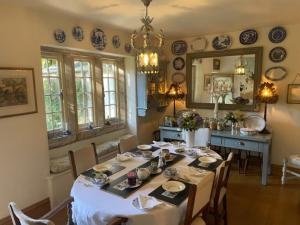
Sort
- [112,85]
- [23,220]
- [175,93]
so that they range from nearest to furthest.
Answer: [23,220]
[112,85]
[175,93]

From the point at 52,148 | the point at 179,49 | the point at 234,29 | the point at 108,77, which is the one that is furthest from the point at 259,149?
the point at 52,148

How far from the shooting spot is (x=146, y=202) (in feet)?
5.49

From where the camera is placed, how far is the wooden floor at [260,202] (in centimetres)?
260

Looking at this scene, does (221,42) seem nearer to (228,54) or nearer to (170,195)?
(228,54)

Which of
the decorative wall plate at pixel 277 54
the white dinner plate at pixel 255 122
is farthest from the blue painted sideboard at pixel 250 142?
the decorative wall plate at pixel 277 54

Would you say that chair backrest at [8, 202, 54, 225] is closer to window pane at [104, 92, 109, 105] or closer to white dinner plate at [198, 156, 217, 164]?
white dinner plate at [198, 156, 217, 164]

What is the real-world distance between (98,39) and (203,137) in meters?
2.14

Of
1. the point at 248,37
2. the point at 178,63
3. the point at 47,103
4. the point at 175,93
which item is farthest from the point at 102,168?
the point at 248,37

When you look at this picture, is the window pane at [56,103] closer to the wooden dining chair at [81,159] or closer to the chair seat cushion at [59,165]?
the chair seat cushion at [59,165]

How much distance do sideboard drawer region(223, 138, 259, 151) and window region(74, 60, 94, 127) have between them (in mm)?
2223

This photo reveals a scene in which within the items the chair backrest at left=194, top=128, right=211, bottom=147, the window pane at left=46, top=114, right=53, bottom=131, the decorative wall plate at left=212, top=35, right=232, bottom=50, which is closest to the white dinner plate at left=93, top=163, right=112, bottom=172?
the window pane at left=46, top=114, right=53, bottom=131

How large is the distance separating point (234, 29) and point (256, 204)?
9.00ft

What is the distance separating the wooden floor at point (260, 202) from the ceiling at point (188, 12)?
2326 mm

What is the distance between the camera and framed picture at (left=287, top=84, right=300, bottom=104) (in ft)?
11.8
